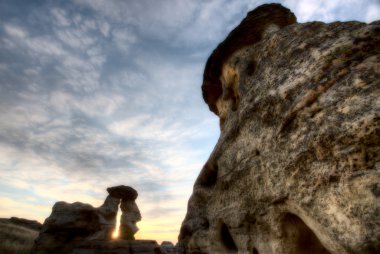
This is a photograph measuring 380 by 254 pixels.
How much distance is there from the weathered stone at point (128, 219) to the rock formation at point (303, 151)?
58.0 feet

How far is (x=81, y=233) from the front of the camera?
18.8 meters

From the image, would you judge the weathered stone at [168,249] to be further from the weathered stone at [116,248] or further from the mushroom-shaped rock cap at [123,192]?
the mushroom-shaped rock cap at [123,192]

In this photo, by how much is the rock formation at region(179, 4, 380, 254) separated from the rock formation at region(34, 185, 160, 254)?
32.2ft

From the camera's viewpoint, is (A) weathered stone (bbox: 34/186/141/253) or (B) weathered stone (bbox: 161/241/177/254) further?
(B) weathered stone (bbox: 161/241/177/254)

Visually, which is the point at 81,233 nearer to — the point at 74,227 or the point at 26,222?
the point at 74,227

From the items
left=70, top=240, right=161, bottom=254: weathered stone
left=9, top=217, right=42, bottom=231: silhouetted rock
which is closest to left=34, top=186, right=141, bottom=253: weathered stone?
left=70, top=240, right=161, bottom=254: weathered stone

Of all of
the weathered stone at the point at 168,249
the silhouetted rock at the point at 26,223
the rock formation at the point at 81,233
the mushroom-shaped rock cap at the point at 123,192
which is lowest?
the weathered stone at the point at 168,249

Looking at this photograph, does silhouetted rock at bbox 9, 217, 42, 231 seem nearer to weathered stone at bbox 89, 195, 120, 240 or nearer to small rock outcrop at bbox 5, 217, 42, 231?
small rock outcrop at bbox 5, 217, 42, 231

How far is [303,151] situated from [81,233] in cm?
1924

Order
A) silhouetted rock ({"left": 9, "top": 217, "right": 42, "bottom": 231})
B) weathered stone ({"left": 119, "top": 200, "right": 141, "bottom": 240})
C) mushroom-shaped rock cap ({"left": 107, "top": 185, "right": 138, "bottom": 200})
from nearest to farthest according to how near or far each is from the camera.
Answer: weathered stone ({"left": 119, "top": 200, "right": 141, "bottom": 240}), mushroom-shaped rock cap ({"left": 107, "top": 185, "right": 138, "bottom": 200}), silhouetted rock ({"left": 9, "top": 217, "right": 42, "bottom": 231})

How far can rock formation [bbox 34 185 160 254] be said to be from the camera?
51.4 ft

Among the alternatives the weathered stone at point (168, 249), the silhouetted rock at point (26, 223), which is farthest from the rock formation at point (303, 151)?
the silhouetted rock at point (26, 223)

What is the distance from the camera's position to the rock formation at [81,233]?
51.4ft

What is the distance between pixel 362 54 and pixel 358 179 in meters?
2.23
